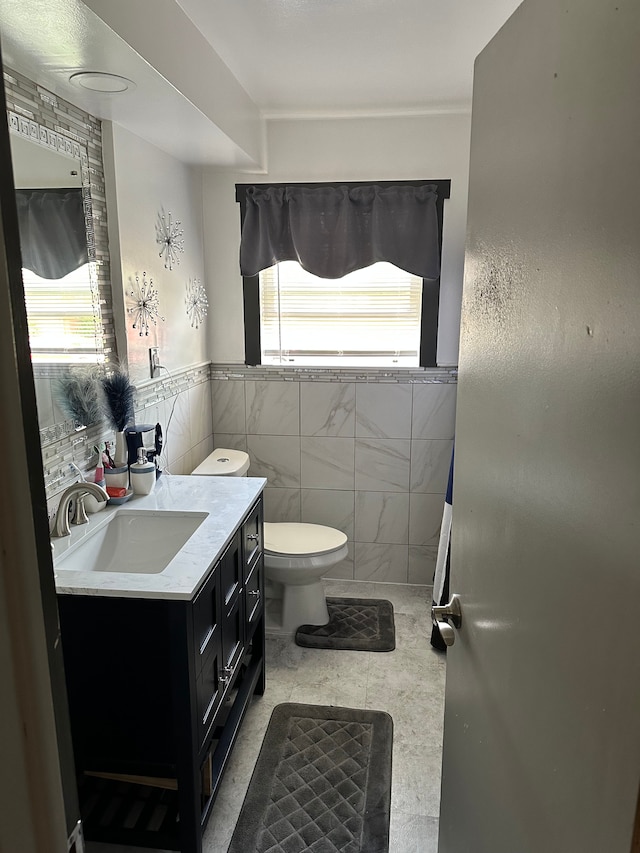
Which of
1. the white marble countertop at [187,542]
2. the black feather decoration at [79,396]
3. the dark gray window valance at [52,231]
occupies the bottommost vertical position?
the white marble countertop at [187,542]

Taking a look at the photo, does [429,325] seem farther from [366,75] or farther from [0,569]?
[0,569]

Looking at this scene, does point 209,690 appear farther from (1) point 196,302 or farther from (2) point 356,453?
(1) point 196,302

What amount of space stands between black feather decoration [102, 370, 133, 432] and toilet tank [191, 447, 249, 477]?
0.72 metres

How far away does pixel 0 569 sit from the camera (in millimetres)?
468

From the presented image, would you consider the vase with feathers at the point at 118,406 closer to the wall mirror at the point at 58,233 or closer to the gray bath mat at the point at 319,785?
the wall mirror at the point at 58,233

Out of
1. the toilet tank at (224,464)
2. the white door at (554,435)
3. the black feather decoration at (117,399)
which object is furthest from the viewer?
the toilet tank at (224,464)

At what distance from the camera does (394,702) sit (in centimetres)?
250

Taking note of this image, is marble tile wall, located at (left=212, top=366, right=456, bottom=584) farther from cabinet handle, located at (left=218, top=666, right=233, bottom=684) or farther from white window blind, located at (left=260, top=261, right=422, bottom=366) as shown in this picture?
cabinet handle, located at (left=218, top=666, right=233, bottom=684)

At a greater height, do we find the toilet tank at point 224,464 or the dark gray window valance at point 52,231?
the dark gray window valance at point 52,231

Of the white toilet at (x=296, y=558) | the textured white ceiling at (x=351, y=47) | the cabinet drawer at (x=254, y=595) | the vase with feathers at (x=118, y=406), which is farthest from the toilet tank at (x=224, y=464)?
the textured white ceiling at (x=351, y=47)

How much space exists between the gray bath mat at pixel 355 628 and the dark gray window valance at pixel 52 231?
1.94m

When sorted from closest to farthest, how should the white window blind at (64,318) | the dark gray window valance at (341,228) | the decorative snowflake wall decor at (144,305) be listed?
the white window blind at (64,318)
the decorative snowflake wall decor at (144,305)
the dark gray window valance at (341,228)

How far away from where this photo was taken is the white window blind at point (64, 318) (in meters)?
1.90

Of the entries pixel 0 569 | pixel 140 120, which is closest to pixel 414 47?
pixel 140 120
